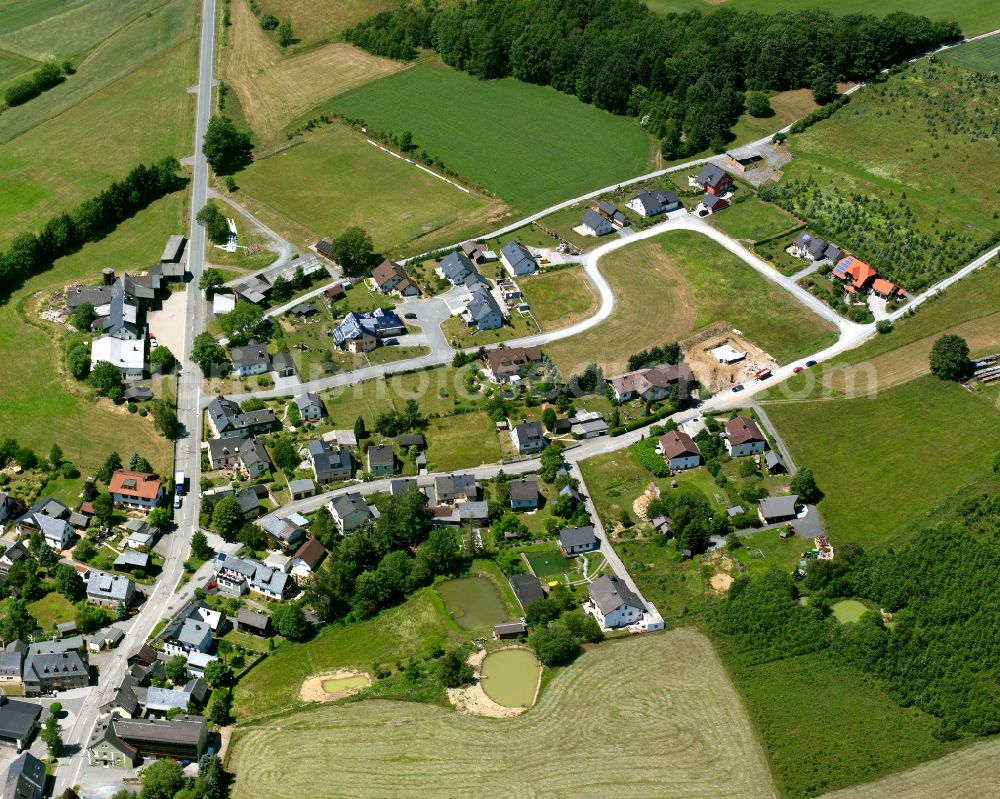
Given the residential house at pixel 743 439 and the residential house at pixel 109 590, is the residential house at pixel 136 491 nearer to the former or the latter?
the residential house at pixel 109 590

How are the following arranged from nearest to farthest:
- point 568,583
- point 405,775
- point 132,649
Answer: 1. point 405,775
2. point 132,649
3. point 568,583

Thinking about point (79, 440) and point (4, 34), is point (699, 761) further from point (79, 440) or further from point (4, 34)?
point (4, 34)

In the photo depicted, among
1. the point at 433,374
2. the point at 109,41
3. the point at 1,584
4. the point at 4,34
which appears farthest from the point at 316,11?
the point at 1,584

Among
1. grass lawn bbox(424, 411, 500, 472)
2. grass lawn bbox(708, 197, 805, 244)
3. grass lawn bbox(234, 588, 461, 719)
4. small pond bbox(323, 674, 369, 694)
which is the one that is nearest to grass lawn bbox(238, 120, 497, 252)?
grass lawn bbox(708, 197, 805, 244)

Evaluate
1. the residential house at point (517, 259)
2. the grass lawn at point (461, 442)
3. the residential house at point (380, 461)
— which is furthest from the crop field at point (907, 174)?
the residential house at point (380, 461)

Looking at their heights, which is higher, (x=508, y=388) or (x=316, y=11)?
(x=316, y=11)

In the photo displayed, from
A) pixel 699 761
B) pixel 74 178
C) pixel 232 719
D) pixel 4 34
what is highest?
pixel 4 34

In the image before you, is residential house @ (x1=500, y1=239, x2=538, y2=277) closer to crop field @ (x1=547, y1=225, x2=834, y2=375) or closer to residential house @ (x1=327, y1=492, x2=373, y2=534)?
crop field @ (x1=547, y1=225, x2=834, y2=375)
